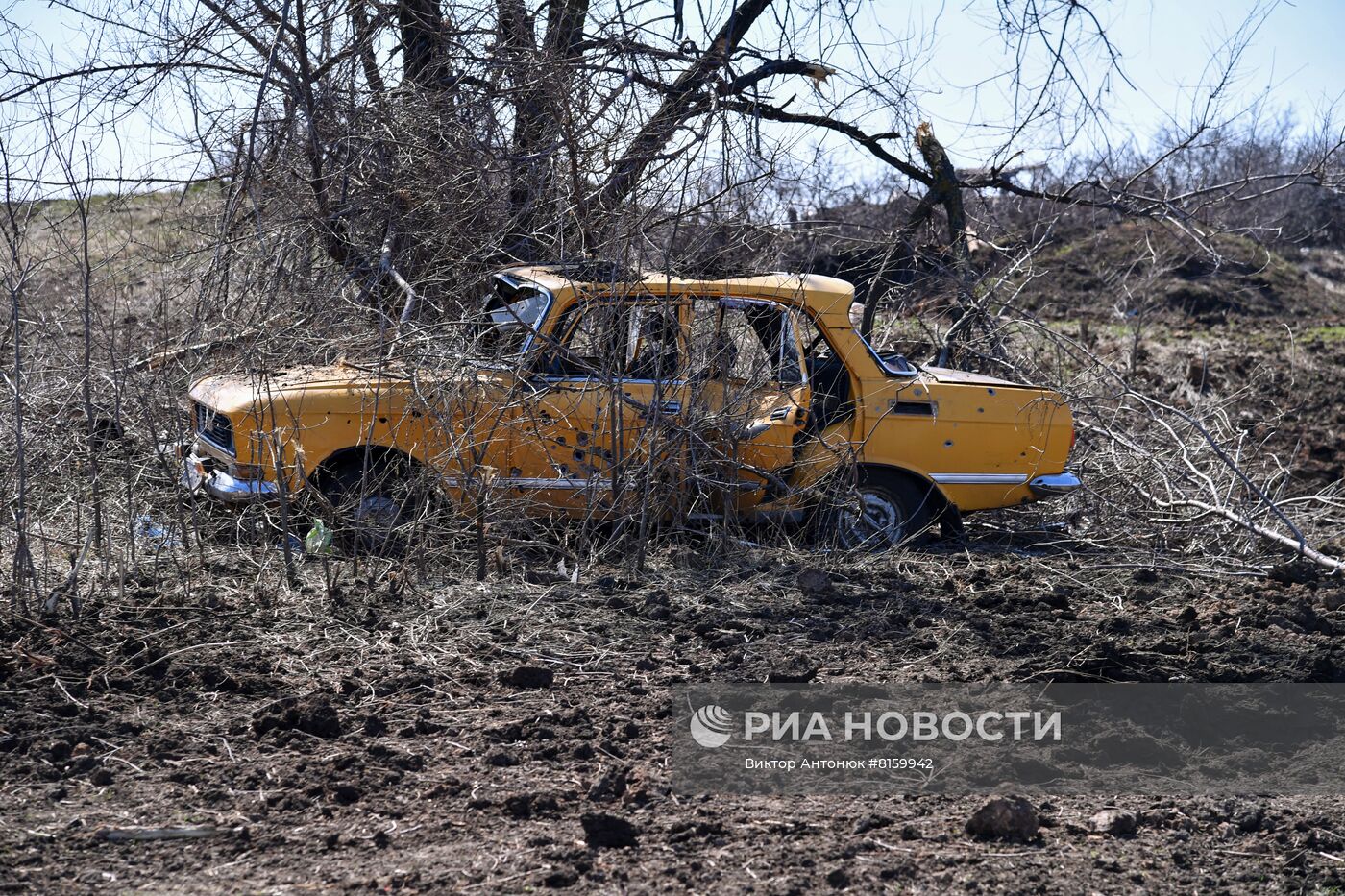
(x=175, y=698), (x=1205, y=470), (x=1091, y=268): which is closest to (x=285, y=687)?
(x=175, y=698)

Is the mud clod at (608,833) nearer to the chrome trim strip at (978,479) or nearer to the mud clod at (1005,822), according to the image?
the mud clod at (1005,822)

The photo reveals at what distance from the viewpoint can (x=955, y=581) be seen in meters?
6.18

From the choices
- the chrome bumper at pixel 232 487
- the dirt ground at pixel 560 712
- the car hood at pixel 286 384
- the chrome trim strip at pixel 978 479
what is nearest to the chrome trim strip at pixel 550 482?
the dirt ground at pixel 560 712

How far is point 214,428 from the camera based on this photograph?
20.8ft

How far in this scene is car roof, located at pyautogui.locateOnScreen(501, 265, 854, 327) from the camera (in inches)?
248

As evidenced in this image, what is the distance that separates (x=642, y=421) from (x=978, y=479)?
83.6 inches

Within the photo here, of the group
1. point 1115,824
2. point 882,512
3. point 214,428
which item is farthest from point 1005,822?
point 214,428

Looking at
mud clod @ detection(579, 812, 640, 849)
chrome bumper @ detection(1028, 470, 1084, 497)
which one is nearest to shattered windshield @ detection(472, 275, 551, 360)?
chrome bumper @ detection(1028, 470, 1084, 497)

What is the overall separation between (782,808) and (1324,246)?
26.6 metres

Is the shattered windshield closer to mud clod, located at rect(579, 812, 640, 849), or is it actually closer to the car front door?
the car front door

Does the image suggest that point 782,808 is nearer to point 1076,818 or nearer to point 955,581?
point 1076,818

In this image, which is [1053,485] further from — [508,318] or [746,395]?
[508,318]

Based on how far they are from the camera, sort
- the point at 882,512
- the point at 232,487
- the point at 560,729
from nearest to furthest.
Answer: the point at 560,729
the point at 232,487
the point at 882,512

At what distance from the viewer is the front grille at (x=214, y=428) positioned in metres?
6.15
